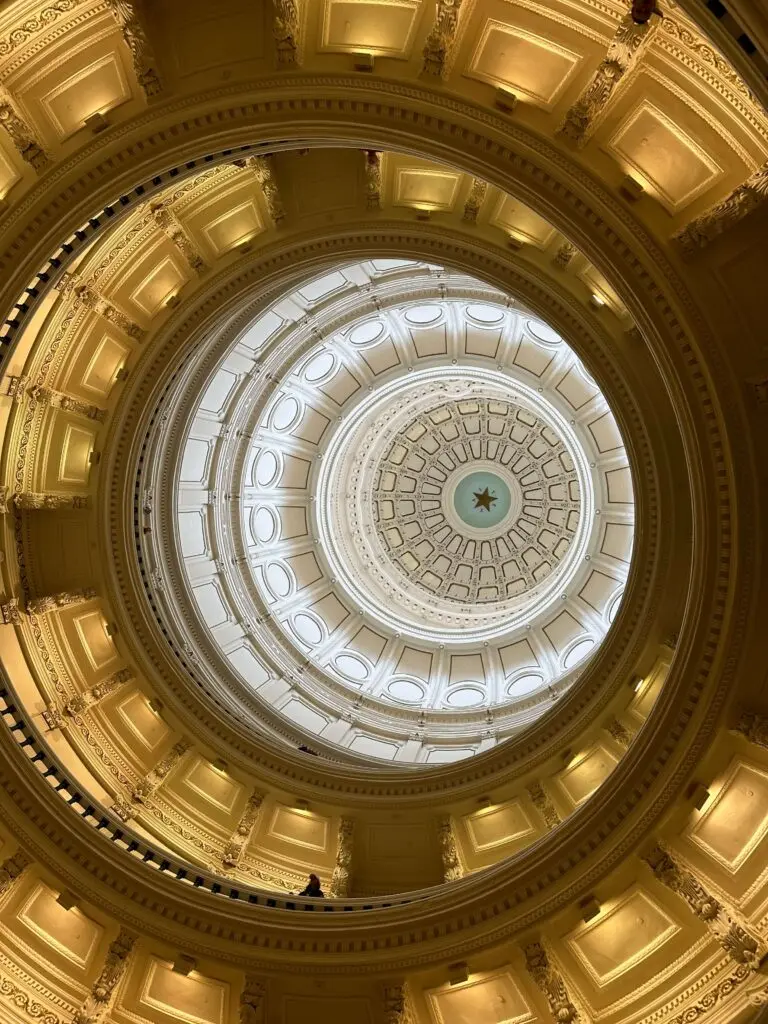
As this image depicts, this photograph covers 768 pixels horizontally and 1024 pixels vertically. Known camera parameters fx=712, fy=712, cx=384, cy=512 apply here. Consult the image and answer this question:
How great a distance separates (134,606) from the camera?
54.3ft

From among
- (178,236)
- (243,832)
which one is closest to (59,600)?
(243,832)

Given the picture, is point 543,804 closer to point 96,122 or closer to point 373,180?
point 373,180

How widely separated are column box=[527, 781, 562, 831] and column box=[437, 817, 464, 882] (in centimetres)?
196

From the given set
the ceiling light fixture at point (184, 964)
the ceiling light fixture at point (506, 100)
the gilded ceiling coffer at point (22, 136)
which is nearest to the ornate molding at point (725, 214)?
the ceiling light fixture at point (506, 100)

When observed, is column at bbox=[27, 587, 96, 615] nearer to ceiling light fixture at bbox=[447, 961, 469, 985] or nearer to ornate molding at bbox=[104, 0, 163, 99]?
ornate molding at bbox=[104, 0, 163, 99]

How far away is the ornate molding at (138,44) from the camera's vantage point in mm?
9773

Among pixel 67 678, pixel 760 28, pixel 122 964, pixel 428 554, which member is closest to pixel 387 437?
pixel 428 554

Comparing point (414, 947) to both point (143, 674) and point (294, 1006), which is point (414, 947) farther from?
point (143, 674)

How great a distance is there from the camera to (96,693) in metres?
15.8

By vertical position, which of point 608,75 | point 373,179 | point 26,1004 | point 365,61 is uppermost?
point 373,179

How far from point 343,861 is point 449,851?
237 cm

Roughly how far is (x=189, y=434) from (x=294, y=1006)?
13111mm

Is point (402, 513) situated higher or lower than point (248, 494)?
higher

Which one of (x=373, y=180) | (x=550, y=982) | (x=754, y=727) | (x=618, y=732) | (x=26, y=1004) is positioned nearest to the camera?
(x=754, y=727)
